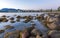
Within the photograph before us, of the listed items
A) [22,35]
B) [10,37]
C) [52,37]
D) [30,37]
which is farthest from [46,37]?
[10,37]

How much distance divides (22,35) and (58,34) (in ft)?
14.1

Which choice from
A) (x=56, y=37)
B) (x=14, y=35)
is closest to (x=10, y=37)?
(x=14, y=35)

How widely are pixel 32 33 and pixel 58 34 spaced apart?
11.4ft

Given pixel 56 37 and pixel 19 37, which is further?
pixel 19 37

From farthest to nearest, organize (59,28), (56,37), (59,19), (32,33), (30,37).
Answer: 1. (59,19)
2. (59,28)
3. (32,33)
4. (30,37)
5. (56,37)

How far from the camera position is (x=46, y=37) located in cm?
1337

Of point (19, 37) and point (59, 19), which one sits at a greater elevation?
point (59, 19)

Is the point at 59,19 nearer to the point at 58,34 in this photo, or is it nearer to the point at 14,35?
the point at 58,34

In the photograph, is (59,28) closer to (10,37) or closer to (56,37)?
(56,37)

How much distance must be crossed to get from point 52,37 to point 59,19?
694cm

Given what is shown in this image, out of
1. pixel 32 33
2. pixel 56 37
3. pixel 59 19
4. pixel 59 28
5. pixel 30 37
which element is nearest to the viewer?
pixel 56 37

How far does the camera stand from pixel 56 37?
13.3 meters

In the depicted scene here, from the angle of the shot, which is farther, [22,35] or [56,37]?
[22,35]

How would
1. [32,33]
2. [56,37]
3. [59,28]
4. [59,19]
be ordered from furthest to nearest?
[59,19]
[59,28]
[32,33]
[56,37]
